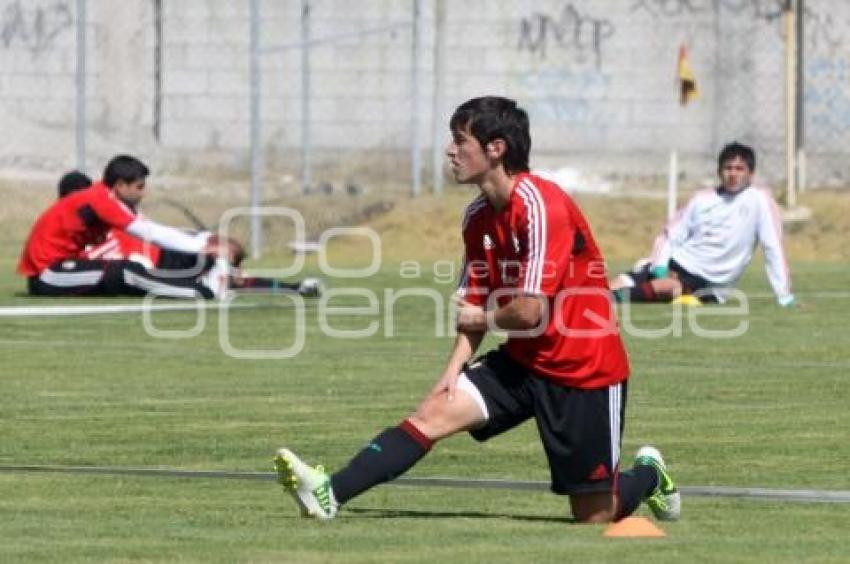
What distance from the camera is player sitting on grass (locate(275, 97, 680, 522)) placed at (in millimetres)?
9852

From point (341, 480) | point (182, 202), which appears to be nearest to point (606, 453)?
point (341, 480)

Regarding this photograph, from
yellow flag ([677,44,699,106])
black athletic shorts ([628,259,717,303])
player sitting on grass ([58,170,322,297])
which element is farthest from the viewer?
yellow flag ([677,44,699,106])

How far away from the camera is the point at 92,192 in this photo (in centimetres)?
2450

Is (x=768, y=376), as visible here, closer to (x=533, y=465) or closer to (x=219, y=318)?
(x=533, y=465)

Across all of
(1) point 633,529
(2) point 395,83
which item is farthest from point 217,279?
(1) point 633,529

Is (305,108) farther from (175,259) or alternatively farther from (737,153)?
(737,153)

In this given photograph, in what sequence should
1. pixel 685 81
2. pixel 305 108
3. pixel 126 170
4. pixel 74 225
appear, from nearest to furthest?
1. pixel 126 170
2. pixel 74 225
3. pixel 685 81
4. pixel 305 108

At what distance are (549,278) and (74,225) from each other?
1551cm

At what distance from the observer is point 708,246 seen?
24.5 meters

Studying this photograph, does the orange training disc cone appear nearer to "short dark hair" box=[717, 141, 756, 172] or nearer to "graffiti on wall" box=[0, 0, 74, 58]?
"short dark hair" box=[717, 141, 756, 172]

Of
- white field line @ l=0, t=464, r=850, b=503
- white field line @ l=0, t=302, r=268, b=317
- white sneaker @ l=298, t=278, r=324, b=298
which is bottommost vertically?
white field line @ l=0, t=302, r=268, b=317

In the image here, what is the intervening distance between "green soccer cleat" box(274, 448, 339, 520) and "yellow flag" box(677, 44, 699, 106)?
78.8 feet

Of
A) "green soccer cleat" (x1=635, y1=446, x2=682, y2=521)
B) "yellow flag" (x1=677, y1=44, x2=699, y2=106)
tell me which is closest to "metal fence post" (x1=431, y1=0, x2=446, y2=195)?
"yellow flag" (x1=677, y1=44, x2=699, y2=106)

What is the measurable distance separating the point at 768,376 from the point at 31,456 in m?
6.00
